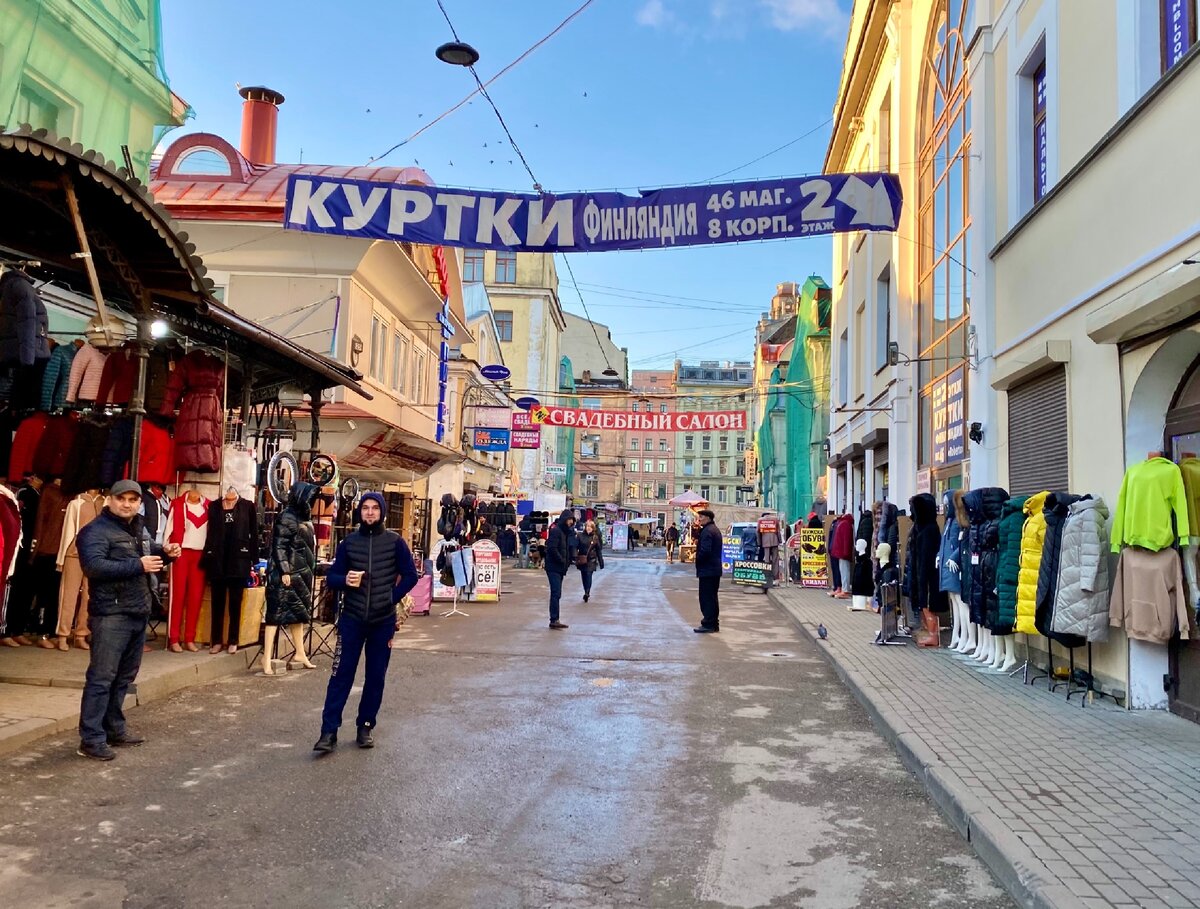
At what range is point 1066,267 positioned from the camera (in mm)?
9164

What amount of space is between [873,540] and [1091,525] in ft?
28.7

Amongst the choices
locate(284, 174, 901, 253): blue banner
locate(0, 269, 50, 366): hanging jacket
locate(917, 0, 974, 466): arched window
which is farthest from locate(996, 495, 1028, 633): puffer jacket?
locate(0, 269, 50, 366): hanging jacket

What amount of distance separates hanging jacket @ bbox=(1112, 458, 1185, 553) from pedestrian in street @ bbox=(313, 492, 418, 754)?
18.3 ft

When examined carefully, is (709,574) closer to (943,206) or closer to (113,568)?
(943,206)

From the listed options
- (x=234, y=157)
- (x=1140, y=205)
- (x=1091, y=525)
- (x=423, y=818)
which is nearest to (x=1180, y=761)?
(x=1091, y=525)

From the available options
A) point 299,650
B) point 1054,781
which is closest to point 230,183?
point 299,650

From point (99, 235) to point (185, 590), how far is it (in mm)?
4000

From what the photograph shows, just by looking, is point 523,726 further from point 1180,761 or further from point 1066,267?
point 1066,267

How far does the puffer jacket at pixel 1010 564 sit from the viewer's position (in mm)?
9125

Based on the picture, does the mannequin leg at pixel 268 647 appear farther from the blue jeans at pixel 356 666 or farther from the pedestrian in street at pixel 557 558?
the pedestrian in street at pixel 557 558

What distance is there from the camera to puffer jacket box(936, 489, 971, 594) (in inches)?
416

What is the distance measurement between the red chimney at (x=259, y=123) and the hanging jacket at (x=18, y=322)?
16849 millimetres

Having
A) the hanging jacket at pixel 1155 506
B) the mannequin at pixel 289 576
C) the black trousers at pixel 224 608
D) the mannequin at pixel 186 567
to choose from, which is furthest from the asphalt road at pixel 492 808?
the hanging jacket at pixel 1155 506

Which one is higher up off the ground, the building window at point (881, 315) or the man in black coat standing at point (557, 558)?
the building window at point (881, 315)
